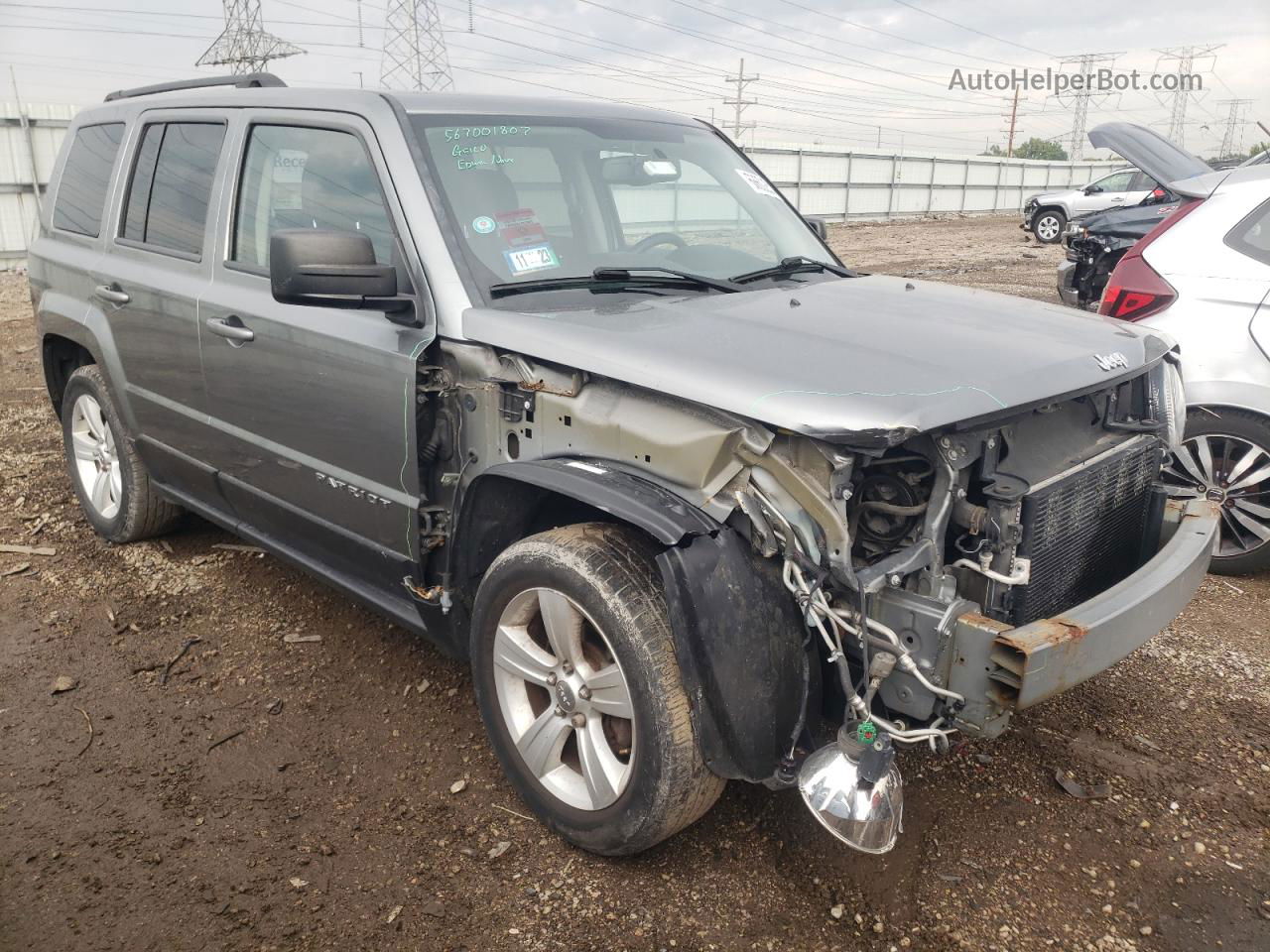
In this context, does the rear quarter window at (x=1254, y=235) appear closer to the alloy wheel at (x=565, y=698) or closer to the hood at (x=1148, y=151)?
the hood at (x=1148, y=151)

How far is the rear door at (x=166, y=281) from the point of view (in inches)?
151

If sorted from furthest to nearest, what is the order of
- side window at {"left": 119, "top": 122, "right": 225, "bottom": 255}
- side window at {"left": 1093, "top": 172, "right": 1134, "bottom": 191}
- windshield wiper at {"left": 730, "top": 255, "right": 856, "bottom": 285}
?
side window at {"left": 1093, "top": 172, "right": 1134, "bottom": 191} < side window at {"left": 119, "top": 122, "right": 225, "bottom": 255} < windshield wiper at {"left": 730, "top": 255, "right": 856, "bottom": 285}

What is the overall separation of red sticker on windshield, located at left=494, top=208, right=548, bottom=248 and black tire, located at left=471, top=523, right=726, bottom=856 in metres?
0.98

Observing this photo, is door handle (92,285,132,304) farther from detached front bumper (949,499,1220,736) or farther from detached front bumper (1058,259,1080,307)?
detached front bumper (1058,259,1080,307)

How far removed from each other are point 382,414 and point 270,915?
1.40m

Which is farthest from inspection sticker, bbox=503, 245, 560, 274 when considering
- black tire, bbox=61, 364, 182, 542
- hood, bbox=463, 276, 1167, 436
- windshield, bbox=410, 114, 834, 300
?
black tire, bbox=61, 364, 182, 542

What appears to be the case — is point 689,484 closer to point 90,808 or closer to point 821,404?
point 821,404

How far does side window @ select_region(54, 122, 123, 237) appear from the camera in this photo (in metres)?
4.55

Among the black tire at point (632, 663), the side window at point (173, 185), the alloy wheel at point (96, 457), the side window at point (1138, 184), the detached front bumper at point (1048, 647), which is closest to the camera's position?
the detached front bumper at point (1048, 647)

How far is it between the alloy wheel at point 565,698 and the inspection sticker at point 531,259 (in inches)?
39.5

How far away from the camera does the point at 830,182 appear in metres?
31.4

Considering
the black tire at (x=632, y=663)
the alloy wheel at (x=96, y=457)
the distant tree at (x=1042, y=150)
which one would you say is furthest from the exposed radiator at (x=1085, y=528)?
the distant tree at (x=1042, y=150)

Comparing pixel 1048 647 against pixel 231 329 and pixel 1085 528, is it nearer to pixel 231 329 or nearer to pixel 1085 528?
pixel 1085 528

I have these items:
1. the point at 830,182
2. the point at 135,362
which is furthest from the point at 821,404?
the point at 830,182
